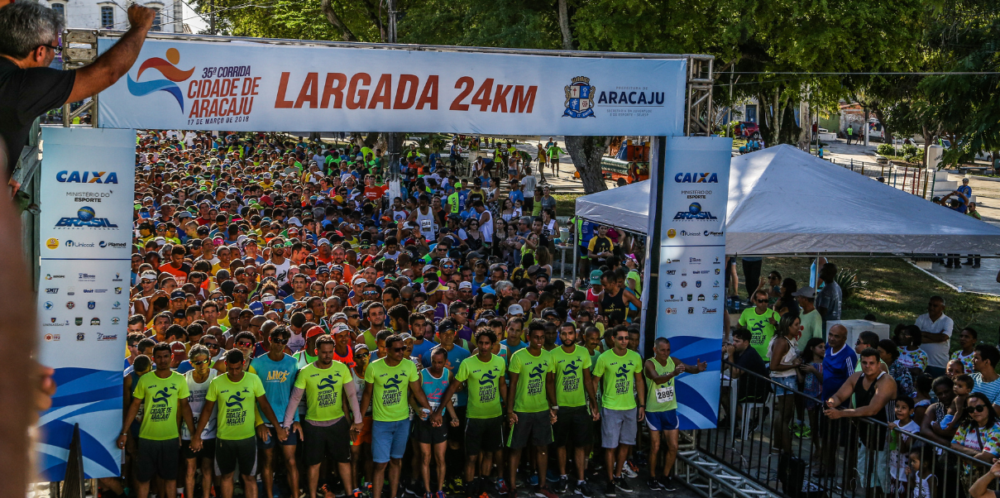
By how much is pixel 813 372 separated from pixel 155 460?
6996 mm

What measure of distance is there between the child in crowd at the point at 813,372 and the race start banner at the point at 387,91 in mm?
3051

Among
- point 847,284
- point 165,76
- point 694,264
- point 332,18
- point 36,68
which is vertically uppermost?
point 332,18

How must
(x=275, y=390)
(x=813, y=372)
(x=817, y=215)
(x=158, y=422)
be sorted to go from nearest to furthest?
1. (x=158, y=422)
2. (x=275, y=390)
3. (x=813, y=372)
4. (x=817, y=215)

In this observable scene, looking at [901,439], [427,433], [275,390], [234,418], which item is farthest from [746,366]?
[234,418]

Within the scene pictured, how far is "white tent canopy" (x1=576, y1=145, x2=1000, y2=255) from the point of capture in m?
11.7

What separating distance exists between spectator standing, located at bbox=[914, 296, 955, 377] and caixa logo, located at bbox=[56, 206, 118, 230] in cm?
946

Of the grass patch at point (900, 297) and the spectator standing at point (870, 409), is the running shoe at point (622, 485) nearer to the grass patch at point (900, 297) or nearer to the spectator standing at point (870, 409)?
the spectator standing at point (870, 409)

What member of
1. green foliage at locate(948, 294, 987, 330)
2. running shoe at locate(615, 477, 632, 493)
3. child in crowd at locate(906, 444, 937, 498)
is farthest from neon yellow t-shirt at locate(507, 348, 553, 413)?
green foliage at locate(948, 294, 987, 330)

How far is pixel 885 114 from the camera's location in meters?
51.4

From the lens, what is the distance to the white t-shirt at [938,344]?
11.2 m

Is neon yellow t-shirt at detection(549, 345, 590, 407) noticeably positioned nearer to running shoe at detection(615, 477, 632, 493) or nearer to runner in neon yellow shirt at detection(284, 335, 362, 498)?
running shoe at detection(615, 477, 632, 493)

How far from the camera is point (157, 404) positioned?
824 centimetres

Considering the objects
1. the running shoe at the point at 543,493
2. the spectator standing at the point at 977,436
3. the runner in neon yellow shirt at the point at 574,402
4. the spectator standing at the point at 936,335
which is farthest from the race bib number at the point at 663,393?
the spectator standing at the point at 936,335

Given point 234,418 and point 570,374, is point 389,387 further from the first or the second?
point 570,374
